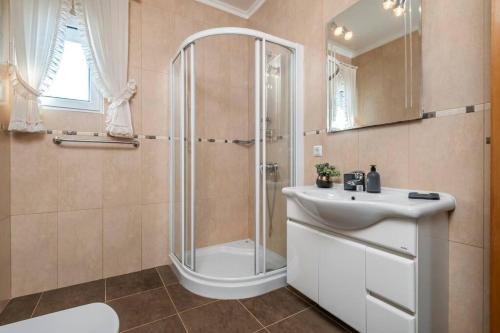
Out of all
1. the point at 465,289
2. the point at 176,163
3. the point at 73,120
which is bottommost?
the point at 465,289

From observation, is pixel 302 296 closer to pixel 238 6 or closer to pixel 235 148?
pixel 235 148

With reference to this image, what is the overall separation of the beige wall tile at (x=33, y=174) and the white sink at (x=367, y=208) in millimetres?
1862

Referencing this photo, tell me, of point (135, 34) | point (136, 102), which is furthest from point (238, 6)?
point (136, 102)

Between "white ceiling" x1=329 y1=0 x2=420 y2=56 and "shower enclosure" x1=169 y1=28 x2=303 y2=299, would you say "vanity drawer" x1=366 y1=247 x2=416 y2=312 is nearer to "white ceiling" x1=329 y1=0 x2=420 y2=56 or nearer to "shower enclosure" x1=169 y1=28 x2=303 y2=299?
"shower enclosure" x1=169 y1=28 x2=303 y2=299

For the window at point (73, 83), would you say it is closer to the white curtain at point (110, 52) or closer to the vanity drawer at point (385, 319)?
the white curtain at point (110, 52)

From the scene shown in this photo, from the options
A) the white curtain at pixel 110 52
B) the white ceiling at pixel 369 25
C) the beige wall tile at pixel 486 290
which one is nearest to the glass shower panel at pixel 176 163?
the white curtain at pixel 110 52

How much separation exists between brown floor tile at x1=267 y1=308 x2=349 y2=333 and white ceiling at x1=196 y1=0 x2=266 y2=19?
9.28ft

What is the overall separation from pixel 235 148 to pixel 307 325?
5.21 feet

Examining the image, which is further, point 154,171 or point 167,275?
point 154,171

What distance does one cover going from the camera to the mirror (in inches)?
50.8

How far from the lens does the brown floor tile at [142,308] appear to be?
4.81ft

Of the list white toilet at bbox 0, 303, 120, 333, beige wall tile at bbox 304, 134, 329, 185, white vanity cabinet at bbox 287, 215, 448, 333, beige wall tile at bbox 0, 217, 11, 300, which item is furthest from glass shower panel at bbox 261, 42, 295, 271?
beige wall tile at bbox 0, 217, 11, 300

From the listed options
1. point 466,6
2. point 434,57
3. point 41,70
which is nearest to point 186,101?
point 41,70

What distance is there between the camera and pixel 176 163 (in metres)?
2.07
